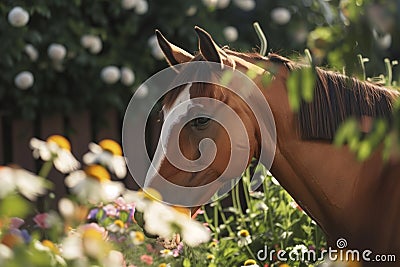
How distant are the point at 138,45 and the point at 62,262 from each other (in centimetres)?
366

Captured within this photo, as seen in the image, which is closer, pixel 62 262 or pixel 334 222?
pixel 62 262

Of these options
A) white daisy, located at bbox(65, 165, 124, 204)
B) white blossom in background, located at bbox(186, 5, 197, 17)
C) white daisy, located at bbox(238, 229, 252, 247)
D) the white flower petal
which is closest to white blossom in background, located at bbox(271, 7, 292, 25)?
white blossom in background, located at bbox(186, 5, 197, 17)

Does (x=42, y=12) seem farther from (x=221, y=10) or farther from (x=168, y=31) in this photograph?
(x=221, y=10)

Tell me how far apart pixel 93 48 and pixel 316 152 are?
9.89 feet

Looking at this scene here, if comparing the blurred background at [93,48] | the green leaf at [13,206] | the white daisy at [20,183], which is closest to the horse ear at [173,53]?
the white daisy at [20,183]

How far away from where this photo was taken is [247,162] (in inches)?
88.7

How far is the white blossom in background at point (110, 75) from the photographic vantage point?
16.6 ft

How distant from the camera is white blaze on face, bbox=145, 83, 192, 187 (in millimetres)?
2248

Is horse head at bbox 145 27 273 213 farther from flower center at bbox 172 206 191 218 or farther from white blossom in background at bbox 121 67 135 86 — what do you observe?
white blossom in background at bbox 121 67 135 86

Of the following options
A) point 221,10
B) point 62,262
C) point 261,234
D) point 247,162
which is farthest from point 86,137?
point 62,262

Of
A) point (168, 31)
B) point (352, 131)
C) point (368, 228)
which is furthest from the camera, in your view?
point (168, 31)

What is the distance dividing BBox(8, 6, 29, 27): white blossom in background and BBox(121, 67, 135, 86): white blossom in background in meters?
0.69

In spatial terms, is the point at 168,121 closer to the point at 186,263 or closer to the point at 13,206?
the point at 186,263

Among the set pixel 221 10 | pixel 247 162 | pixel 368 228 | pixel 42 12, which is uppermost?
pixel 221 10
